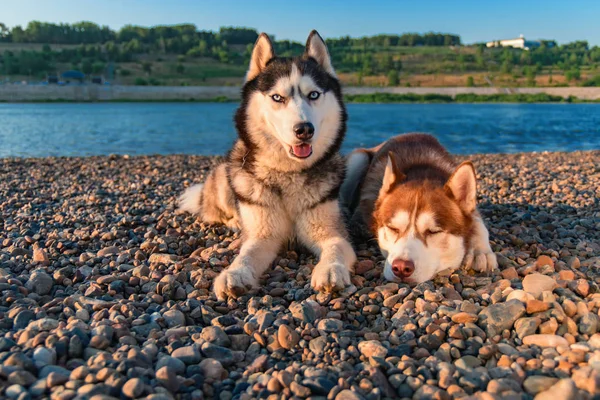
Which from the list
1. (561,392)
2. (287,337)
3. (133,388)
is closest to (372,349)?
(287,337)

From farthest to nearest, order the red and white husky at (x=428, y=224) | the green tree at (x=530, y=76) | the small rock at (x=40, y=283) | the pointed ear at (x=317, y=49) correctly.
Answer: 1. the green tree at (x=530, y=76)
2. the pointed ear at (x=317, y=49)
3. the red and white husky at (x=428, y=224)
4. the small rock at (x=40, y=283)

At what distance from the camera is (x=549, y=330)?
118 inches

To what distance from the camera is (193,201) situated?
6820mm

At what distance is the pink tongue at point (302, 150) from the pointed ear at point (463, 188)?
1304mm

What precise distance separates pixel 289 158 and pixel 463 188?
1.65 metres

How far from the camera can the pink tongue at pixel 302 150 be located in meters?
4.42

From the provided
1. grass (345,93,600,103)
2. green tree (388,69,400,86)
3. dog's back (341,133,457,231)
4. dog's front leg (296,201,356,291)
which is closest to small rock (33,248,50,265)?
dog's front leg (296,201,356,291)

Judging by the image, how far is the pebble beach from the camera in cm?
246

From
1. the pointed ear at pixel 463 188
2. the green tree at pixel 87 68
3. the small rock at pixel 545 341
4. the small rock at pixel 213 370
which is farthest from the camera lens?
the green tree at pixel 87 68

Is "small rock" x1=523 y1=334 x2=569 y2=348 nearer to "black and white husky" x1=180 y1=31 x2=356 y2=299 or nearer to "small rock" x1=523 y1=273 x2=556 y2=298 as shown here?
"small rock" x1=523 y1=273 x2=556 y2=298

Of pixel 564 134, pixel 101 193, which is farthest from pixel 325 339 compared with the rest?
pixel 564 134

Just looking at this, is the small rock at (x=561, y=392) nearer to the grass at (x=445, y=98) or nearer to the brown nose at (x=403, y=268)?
the brown nose at (x=403, y=268)

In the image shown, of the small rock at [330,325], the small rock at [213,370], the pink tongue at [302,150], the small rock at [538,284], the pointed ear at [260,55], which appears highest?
the pointed ear at [260,55]

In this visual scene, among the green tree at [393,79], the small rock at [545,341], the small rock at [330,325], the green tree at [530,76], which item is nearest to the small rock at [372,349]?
the small rock at [330,325]
